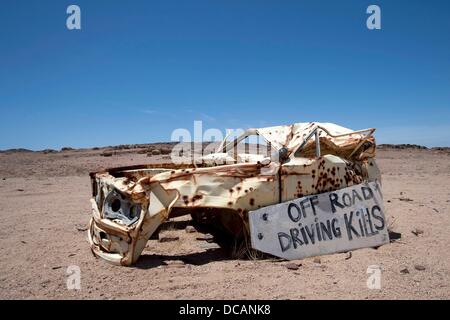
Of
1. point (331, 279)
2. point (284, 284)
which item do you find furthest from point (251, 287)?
point (331, 279)

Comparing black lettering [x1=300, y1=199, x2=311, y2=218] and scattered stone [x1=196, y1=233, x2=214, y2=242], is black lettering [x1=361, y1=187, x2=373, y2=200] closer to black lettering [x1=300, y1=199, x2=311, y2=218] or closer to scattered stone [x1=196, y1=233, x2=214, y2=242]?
black lettering [x1=300, y1=199, x2=311, y2=218]

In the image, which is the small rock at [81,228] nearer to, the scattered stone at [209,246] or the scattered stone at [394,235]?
the scattered stone at [209,246]

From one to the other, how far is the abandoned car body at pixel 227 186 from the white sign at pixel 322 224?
12 cm

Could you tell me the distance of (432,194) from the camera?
32.3ft

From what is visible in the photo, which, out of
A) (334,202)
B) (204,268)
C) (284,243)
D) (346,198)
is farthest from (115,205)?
(346,198)

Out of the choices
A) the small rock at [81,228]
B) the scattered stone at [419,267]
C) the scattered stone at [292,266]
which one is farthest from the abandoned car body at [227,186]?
the small rock at [81,228]

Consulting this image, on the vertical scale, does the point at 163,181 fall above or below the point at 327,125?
below

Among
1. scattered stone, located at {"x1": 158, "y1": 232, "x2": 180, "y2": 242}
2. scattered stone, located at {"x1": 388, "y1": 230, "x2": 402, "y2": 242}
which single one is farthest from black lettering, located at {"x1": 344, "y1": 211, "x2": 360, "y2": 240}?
scattered stone, located at {"x1": 158, "y1": 232, "x2": 180, "y2": 242}

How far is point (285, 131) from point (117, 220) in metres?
2.81

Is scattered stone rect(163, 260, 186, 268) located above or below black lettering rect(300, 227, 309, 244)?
below

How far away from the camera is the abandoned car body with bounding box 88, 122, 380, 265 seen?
4230 millimetres

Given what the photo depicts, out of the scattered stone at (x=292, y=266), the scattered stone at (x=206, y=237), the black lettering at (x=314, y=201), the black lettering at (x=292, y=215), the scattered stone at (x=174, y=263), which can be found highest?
the black lettering at (x=314, y=201)

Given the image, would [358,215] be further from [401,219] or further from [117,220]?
[117,220]

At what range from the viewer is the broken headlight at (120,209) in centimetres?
430
